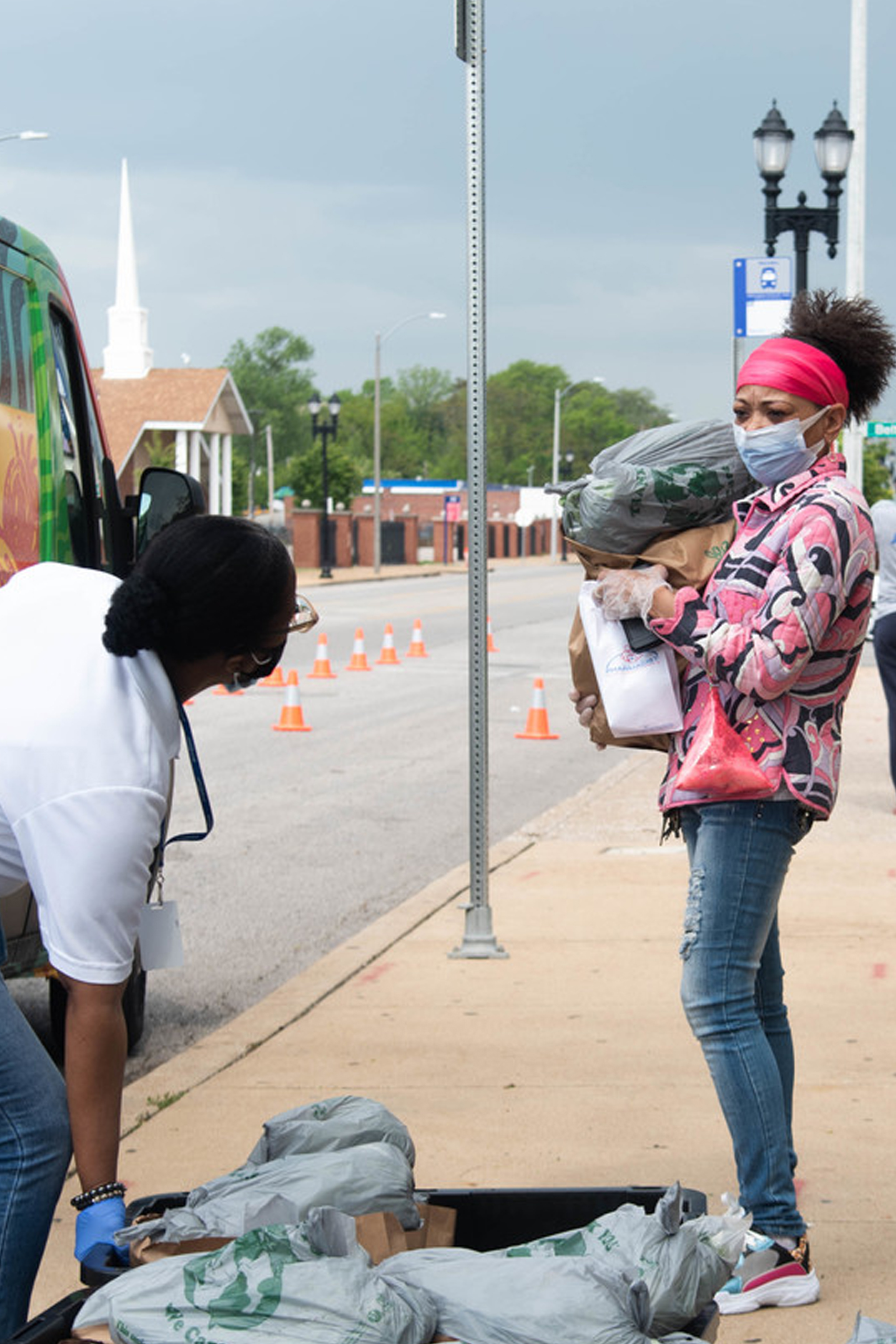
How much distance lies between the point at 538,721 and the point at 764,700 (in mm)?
12468

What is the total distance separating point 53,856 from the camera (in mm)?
2910

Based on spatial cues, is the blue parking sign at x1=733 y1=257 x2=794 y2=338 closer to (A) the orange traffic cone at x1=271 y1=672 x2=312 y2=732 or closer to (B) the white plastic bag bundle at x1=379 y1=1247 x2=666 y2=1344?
(A) the orange traffic cone at x1=271 y1=672 x2=312 y2=732

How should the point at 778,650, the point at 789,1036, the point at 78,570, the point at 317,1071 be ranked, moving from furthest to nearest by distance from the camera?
the point at 317,1071
the point at 789,1036
the point at 778,650
the point at 78,570

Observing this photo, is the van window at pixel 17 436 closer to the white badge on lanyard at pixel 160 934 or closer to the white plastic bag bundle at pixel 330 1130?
the white badge on lanyard at pixel 160 934

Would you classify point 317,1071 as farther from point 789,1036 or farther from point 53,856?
point 53,856

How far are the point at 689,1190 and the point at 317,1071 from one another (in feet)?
9.00

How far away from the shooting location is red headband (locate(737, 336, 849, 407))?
387cm

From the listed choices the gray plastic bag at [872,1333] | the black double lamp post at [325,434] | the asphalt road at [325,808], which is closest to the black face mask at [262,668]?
the gray plastic bag at [872,1333]

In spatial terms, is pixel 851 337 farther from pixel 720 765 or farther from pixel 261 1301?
pixel 261 1301

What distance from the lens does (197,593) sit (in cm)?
300

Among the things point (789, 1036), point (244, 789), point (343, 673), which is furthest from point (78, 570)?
point (343, 673)

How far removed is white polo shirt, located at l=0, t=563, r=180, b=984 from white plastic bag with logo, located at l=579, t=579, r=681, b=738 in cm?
116

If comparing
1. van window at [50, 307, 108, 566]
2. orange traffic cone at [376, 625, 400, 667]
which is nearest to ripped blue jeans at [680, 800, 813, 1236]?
van window at [50, 307, 108, 566]

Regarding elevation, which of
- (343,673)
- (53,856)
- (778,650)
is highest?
(778,650)
